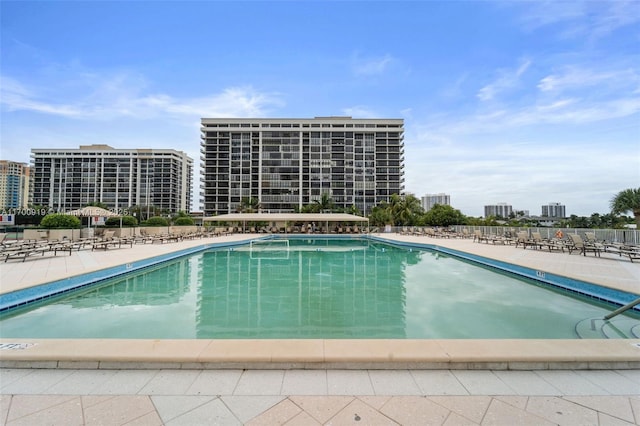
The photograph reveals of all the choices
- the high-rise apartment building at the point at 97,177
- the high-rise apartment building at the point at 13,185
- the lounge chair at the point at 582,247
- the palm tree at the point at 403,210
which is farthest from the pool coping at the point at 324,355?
the high-rise apartment building at the point at 13,185

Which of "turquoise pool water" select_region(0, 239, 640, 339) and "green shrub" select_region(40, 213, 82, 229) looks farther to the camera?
"green shrub" select_region(40, 213, 82, 229)

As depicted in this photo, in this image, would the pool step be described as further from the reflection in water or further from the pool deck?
the reflection in water

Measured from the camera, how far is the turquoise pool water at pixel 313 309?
14.4 feet

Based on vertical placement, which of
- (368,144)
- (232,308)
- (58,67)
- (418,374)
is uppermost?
(368,144)

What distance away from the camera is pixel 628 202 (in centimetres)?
1823

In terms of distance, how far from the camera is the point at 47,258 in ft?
31.8

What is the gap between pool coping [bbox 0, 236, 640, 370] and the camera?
8.15ft

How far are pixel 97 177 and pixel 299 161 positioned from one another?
59.4m

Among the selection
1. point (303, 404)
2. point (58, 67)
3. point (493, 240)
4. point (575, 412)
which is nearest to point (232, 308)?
point (303, 404)

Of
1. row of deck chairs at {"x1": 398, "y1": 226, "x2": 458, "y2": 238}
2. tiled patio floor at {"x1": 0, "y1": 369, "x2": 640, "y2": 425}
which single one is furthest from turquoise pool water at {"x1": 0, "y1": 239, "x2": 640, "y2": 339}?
row of deck chairs at {"x1": 398, "y1": 226, "x2": 458, "y2": 238}

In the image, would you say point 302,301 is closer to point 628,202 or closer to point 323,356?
point 323,356

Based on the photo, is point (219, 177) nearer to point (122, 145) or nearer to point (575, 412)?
point (122, 145)

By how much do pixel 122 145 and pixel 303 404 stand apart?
95.2 meters

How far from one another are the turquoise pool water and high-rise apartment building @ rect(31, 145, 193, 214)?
3238 inches
